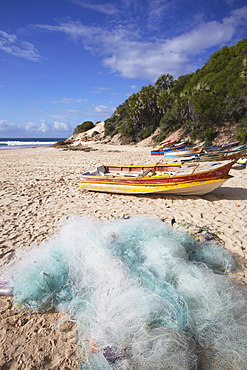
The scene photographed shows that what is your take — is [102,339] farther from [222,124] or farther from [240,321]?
[222,124]

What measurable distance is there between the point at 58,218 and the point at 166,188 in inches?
129

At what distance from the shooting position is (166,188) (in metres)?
6.29

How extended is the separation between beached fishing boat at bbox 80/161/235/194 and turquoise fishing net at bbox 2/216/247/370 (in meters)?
2.72

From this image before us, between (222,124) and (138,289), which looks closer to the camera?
(138,289)

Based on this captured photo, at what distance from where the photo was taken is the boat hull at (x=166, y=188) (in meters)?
5.91

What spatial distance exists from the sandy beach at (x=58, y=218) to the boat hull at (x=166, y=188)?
0.75 feet

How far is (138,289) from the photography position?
7.83ft

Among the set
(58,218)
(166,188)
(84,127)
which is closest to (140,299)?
(58,218)

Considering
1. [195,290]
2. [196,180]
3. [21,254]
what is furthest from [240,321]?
[196,180]

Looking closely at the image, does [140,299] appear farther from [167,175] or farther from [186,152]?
[186,152]

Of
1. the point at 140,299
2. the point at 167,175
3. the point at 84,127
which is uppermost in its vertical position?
the point at 84,127

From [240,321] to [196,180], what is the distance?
13.8 feet

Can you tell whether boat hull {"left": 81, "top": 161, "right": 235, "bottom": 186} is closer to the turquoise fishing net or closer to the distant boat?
the turquoise fishing net

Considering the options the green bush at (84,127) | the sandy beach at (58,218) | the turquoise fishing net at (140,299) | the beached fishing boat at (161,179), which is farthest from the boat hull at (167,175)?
the green bush at (84,127)
